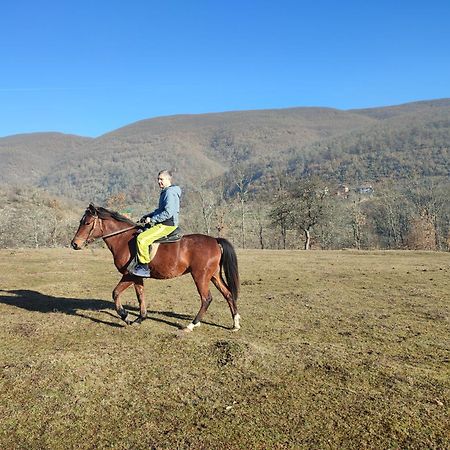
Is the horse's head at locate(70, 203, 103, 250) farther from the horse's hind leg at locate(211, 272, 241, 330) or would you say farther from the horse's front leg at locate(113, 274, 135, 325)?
the horse's hind leg at locate(211, 272, 241, 330)

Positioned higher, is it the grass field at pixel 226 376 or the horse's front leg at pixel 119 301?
the horse's front leg at pixel 119 301

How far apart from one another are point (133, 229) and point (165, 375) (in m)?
3.99

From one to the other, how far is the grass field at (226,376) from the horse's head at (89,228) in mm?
1937

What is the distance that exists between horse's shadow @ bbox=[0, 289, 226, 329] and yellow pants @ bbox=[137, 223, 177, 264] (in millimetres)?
1778

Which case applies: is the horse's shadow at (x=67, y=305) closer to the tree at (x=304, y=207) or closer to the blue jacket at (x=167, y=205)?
the blue jacket at (x=167, y=205)

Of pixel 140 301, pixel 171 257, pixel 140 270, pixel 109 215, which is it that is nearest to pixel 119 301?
pixel 140 301

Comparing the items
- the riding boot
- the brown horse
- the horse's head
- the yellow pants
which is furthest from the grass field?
the horse's head

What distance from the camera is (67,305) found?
11.3 metres

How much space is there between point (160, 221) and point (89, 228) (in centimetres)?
187

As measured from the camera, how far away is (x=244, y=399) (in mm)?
5523

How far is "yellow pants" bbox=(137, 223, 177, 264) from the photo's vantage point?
8.58 m

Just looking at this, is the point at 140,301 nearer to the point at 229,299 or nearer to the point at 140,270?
the point at 140,270

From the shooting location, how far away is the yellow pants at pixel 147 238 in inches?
338

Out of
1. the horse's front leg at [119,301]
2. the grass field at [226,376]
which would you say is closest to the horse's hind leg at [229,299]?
the grass field at [226,376]
